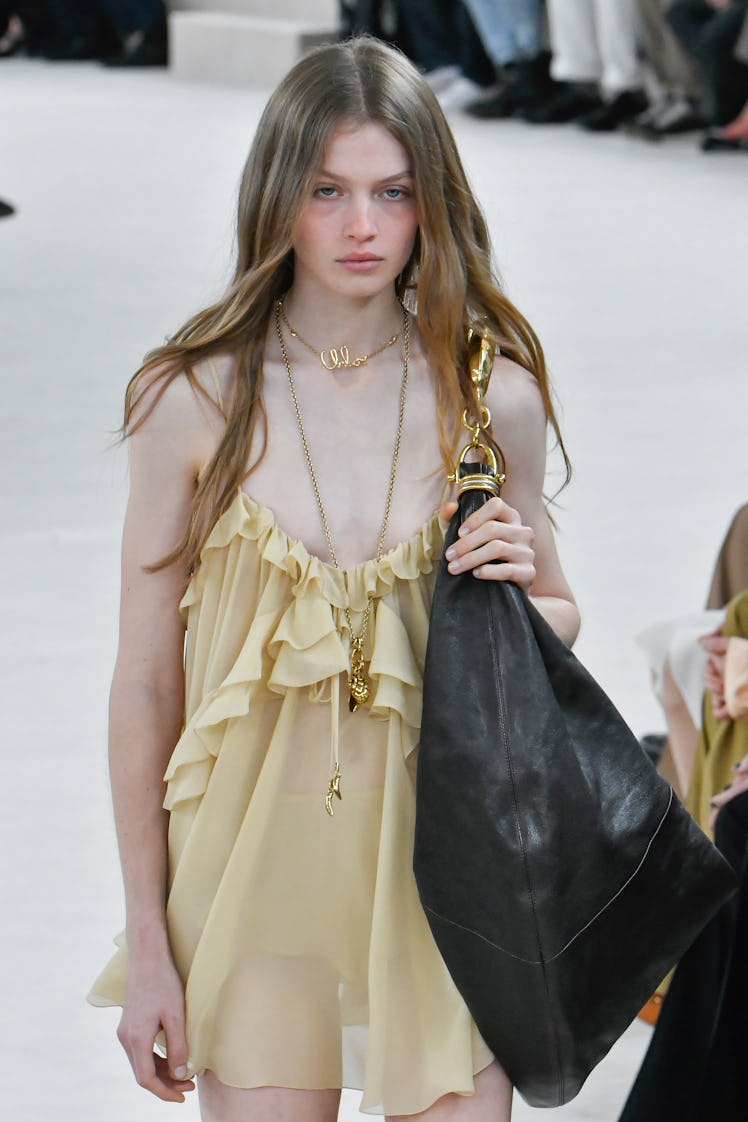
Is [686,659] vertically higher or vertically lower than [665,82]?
higher

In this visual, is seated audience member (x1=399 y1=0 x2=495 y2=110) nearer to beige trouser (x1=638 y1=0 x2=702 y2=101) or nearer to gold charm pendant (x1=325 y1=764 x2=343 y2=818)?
beige trouser (x1=638 y1=0 x2=702 y2=101)

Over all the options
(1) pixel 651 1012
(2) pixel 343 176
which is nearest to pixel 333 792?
(2) pixel 343 176

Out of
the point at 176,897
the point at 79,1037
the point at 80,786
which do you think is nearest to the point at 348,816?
the point at 176,897

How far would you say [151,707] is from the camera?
6.19 ft

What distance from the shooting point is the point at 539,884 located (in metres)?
1.68

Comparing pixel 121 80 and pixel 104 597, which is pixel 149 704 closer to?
pixel 104 597

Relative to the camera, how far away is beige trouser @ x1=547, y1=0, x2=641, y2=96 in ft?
35.5

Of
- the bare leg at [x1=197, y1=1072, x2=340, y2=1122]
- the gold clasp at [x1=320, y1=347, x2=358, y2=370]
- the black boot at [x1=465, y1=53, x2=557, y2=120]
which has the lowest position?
the black boot at [x1=465, y1=53, x2=557, y2=120]

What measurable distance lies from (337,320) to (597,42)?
9690 millimetres

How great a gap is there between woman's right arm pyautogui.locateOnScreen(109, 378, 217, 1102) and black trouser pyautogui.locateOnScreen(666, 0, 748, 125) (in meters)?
8.63

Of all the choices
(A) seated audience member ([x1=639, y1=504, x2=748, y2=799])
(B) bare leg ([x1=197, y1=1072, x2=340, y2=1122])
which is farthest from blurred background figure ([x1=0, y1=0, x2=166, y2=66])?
(B) bare leg ([x1=197, y1=1072, x2=340, y2=1122])

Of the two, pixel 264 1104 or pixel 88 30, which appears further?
pixel 88 30

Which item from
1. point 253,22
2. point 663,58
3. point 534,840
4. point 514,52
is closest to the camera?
point 534,840

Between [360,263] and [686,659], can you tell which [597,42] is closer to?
[686,659]
